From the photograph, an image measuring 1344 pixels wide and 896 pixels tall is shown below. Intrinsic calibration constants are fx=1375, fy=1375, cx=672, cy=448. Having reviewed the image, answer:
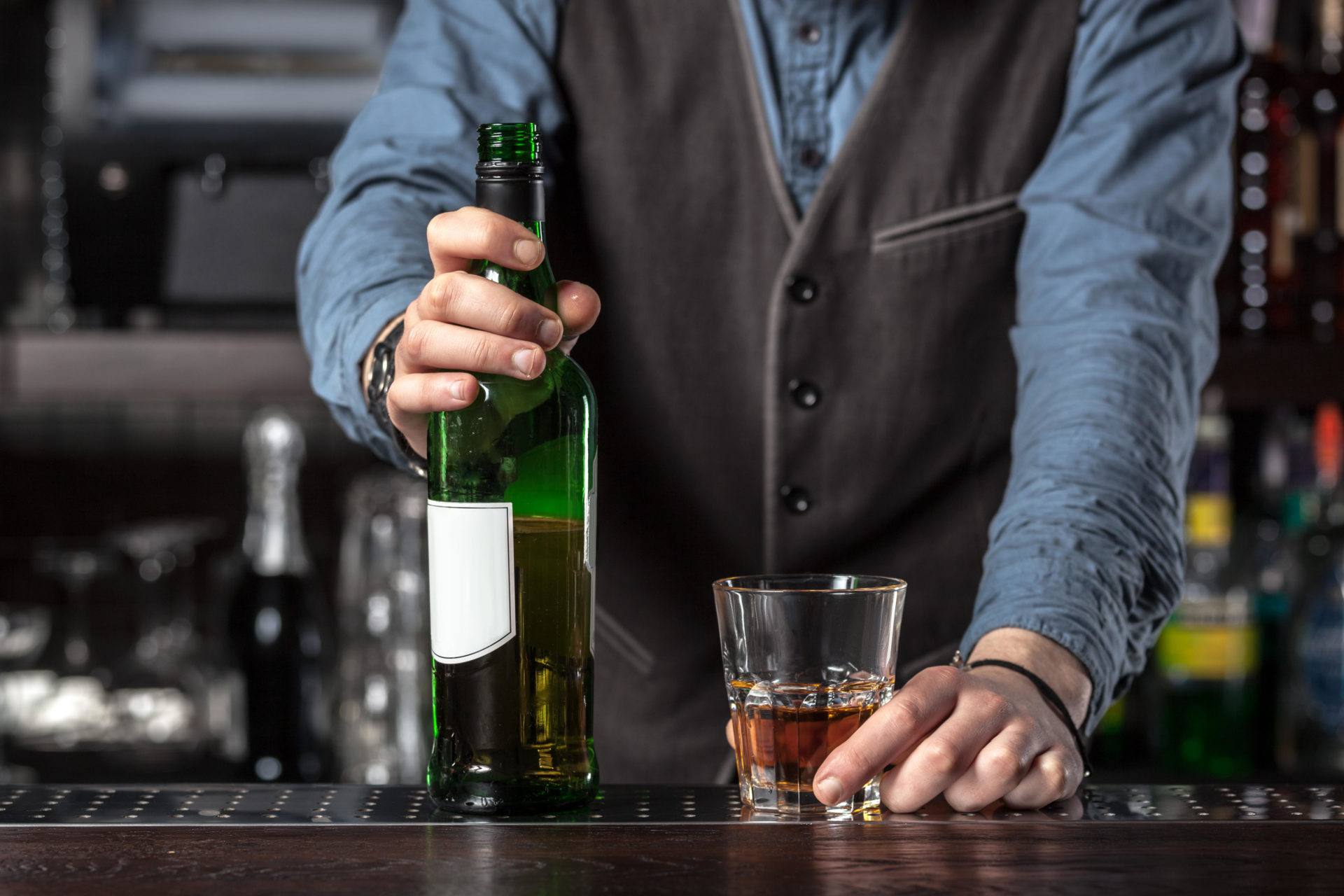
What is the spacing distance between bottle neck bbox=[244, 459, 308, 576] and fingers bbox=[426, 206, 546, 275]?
1059 mm

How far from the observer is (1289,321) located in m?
1.68

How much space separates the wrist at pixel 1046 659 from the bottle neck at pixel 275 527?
1018 mm

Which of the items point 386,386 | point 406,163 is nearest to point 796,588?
point 386,386

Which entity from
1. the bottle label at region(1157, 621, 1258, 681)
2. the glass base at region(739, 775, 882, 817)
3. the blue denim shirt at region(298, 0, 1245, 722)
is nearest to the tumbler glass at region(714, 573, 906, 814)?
the glass base at region(739, 775, 882, 817)

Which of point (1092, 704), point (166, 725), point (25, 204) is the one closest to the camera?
point (1092, 704)

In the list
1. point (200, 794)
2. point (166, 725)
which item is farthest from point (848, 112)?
point (166, 725)

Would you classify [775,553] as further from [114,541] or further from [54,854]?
[114,541]

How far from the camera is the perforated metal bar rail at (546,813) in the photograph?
0.64 m

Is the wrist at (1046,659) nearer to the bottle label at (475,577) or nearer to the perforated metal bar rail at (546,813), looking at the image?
the perforated metal bar rail at (546,813)

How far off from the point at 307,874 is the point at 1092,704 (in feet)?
1.60

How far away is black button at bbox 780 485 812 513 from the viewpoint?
1152 millimetres

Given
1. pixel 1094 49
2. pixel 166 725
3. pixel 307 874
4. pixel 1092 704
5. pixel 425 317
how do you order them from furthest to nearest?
pixel 166 725 → pixel 1094 49 → pixel 1092 704 → pixel 425 317 → pixel 307 874

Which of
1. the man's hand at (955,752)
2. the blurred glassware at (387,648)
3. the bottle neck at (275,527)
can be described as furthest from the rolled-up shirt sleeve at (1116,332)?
the bottle neck at (275,527)

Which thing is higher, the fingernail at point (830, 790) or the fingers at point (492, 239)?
the fingers at point (492, 239)
